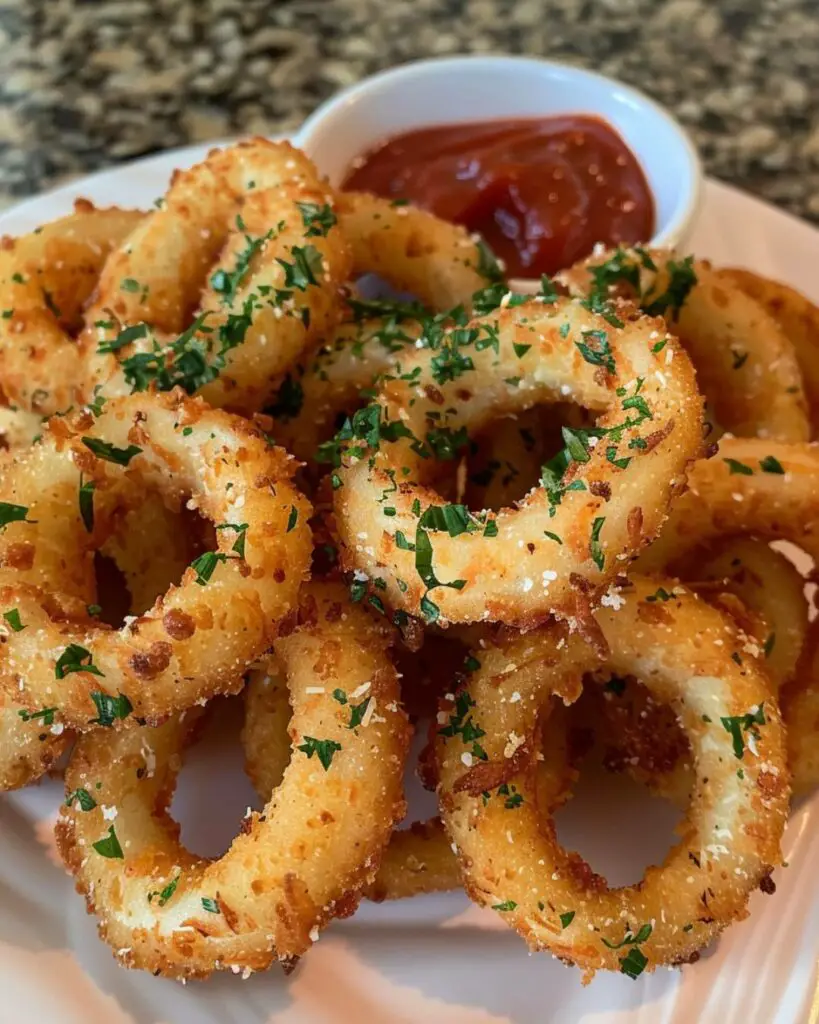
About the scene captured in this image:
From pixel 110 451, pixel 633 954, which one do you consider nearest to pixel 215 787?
pixel 110 451

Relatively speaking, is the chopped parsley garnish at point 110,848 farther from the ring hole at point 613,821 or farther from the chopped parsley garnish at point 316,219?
the chopped parsley garnish at point 316,219

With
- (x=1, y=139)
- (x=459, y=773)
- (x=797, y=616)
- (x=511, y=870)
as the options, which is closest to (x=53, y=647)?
(x=459, y=773)

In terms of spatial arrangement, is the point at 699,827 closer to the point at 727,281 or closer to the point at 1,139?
the point at 727,281

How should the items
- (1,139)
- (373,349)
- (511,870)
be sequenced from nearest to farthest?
1. (511,870)
2. (373,349)
3. (1,139)

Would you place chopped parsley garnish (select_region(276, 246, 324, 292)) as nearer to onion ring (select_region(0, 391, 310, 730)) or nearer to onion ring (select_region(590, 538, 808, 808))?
onion ring (select_region(0, 391, 310, 730))

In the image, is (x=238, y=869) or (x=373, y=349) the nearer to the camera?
(x=238, y=869)

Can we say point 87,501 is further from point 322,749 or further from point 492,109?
point 492,109

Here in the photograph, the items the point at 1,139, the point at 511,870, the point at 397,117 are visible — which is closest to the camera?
the point at 511,870
